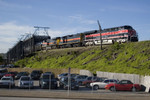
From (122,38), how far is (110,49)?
16.4 feet

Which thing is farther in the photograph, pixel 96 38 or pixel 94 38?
pixel 94 38

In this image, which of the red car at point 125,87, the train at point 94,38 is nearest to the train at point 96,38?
the train at point 94,38

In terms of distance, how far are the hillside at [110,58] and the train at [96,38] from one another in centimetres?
164

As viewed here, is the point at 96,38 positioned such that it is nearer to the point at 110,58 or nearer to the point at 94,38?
the point at 94,38

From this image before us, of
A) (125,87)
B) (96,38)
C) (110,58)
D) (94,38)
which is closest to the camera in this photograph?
(125,87)

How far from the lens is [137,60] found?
41.6m

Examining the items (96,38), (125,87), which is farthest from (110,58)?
(125,87)

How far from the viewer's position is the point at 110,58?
163ft

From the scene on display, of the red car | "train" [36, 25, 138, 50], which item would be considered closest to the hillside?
"train" [36, 25, 138, 50]

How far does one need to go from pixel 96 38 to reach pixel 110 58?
899cm

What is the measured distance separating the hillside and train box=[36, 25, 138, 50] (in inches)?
64.4

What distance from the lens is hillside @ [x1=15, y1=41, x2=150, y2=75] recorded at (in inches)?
1553

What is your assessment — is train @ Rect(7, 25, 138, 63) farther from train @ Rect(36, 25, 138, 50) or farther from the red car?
the red car

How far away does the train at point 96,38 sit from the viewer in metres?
48.1
